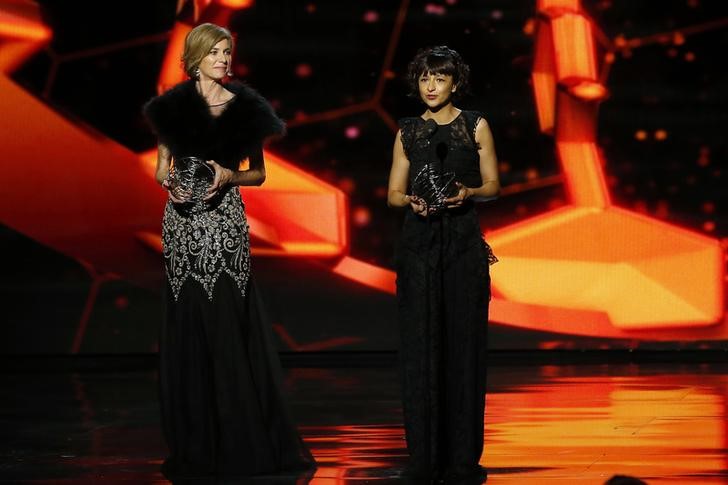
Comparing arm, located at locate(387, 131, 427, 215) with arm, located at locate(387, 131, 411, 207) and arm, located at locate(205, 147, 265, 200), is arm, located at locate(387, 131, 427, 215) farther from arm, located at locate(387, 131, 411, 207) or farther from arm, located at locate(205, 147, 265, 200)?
arm, located at locate(205, 147, 265, 200)

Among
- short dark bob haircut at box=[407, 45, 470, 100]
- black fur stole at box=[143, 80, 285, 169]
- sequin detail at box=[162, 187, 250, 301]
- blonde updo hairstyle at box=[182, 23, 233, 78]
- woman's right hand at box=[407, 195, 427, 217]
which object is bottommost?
sequin detail at box=[162, 187, 250, 301]

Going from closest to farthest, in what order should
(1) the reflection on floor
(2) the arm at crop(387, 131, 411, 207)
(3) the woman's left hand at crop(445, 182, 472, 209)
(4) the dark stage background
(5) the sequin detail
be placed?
(3) the woman's left hand at crop(445, 182, 472, 209) < (2) the arm at crop(387, 131, 411, 207) < (5) the sequin detail < (1) the reflection on floor < (4) the dark stage background

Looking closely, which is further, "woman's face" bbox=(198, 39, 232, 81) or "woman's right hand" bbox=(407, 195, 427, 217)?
"woman's face" bbox=(198, 39, 232, 81)

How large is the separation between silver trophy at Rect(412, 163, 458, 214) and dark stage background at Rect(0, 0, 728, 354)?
3817 mm

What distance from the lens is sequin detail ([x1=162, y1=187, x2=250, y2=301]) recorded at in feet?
13.1

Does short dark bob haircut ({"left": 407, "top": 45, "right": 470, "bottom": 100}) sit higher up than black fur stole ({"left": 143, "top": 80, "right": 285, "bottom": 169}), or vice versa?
short dark bob haircut ({"left": 407, "top": 45, "right": 470, "bottom": 100})

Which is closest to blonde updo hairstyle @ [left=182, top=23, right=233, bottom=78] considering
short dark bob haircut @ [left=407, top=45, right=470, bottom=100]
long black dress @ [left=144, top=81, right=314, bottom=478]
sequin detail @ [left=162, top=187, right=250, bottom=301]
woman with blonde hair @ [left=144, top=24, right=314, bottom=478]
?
woman with blonde hair @ [left=144, top=24, right=314, bottom=478]

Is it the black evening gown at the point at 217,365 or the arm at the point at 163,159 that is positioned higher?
the arm at the point at 163,159

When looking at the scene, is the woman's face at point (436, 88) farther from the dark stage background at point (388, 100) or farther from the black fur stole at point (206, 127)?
the dark stage background at point (388, 100)

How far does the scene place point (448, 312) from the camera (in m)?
3.87

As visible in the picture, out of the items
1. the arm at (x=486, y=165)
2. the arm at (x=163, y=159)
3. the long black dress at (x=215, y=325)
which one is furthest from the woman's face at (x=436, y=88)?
the arm at (x=163, y=159)

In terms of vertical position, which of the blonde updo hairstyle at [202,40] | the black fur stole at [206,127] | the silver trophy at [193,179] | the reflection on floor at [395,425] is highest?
the blonde updo hairstyle at [202,40]

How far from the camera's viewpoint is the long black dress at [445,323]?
3.84 metres

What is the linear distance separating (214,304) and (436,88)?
81cm
